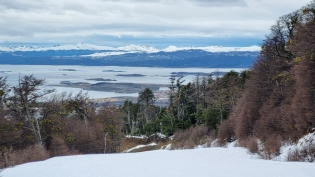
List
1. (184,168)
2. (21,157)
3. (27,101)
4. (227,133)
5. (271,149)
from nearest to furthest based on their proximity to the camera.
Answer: (184,168) < (271,149) < (21,157) < (27,101) < (227,133)

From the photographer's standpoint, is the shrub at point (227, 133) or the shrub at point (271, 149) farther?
the shrub at point (227, 133)

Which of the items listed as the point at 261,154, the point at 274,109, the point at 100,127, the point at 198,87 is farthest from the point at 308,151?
the point at 198,87

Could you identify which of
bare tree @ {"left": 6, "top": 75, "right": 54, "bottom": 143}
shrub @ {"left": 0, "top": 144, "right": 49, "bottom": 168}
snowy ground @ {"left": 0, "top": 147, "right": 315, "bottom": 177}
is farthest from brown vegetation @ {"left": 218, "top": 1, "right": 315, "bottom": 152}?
bare tree @ {"left": 6, "top": 75, "right": 54, "bottom": 143}

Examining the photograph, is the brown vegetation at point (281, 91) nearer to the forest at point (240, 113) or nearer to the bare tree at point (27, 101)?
the forest at point (240, 113)

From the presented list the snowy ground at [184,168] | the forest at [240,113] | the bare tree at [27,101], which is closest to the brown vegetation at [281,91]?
the forest at [240,113]

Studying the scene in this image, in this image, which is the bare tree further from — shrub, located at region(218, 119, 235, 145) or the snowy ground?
shrub, located at region(218, 119, 235, 145)

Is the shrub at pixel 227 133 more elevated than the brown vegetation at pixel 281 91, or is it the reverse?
the brown vegetation at pixel 281 91

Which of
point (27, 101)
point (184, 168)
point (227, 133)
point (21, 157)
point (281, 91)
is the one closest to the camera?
point (184, 168)

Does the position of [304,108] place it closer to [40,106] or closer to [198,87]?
[40,106]

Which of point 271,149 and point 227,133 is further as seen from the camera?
point 227,133

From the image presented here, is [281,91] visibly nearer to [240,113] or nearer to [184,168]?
[240,113]

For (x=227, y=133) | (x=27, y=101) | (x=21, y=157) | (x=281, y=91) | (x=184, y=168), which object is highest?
(x=281, y=91)

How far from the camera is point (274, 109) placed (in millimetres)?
19969

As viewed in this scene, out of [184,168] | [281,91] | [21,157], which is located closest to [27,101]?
[21,157]
